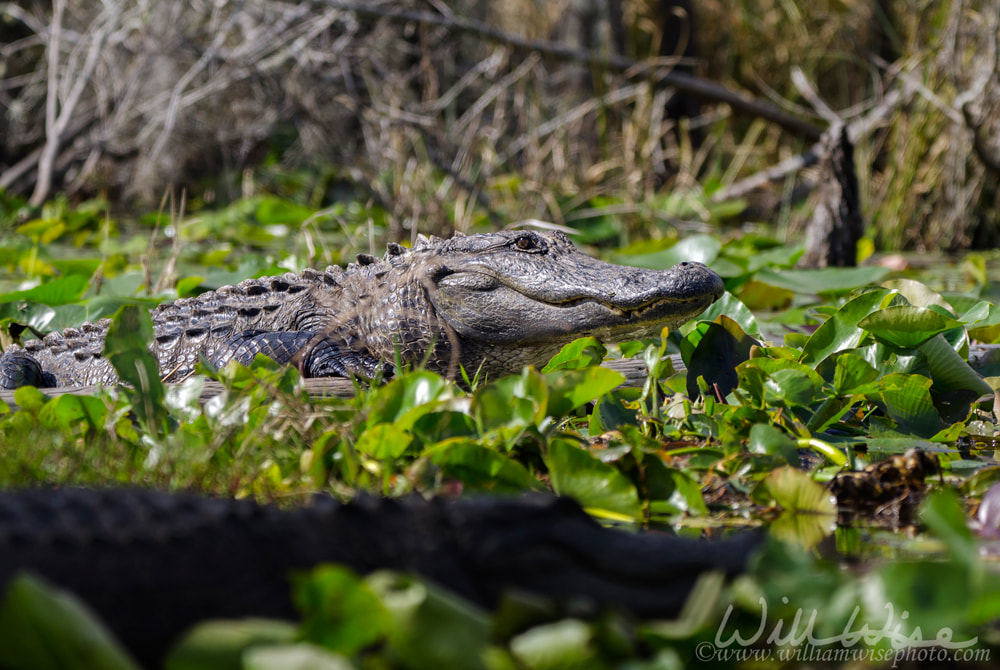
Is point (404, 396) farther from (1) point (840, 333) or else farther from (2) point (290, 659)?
(1) point (840, 333)

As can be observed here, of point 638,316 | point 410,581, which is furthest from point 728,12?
point 410,581

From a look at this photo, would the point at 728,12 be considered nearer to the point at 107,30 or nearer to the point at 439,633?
the point at 107,30

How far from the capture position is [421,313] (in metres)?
3.20

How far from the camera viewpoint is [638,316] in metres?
2.79

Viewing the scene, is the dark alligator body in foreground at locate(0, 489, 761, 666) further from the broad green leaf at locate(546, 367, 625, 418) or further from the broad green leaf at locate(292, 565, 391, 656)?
the broad green leaf at locate(546, 367, 625, 418)

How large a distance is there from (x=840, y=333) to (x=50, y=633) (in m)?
2.32

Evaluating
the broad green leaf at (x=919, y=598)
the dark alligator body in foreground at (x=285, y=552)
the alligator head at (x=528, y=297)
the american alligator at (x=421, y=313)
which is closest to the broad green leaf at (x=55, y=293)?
the american alligator at (x=421, y=313)

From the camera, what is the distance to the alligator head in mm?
2758

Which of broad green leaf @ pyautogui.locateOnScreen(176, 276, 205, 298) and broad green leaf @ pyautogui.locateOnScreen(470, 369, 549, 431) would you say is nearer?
broad green leaf @ pyautogui.locateOnScreen(470, 369, 549, 431)

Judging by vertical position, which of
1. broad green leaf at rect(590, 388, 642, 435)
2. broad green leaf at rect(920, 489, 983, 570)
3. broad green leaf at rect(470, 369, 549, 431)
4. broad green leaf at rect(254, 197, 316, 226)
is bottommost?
broad green leaf at rect(254, 197, 316, 226)

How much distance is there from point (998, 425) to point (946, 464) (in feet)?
1.56

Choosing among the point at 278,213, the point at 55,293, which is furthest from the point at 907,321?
the point at 278,213

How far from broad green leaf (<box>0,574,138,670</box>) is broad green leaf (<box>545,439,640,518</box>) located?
103 centimetres

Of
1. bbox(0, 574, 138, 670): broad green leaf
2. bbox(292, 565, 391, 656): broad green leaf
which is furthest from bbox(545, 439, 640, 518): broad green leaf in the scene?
bbox(0, 574, 138, 670): broad green leaf
